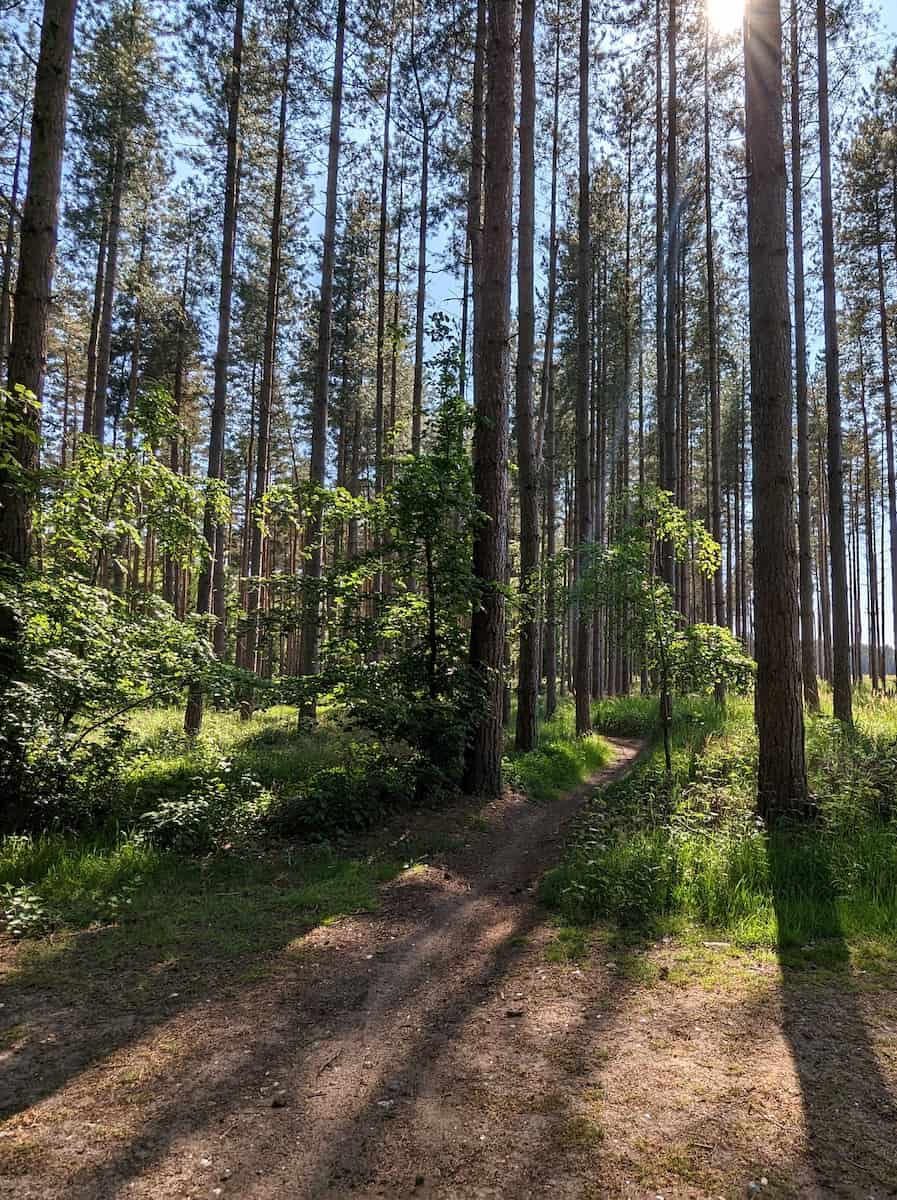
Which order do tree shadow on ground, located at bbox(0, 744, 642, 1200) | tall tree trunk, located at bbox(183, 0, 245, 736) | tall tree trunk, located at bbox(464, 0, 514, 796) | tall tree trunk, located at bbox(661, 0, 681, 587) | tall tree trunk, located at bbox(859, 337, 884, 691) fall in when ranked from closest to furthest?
tree shadow on ground, located at bbox(0, 744, 642, 1200) → tall tree trunk, located at bbox(464, 0, 514, 796) → tall tree trunk, located at bbox(183, 0, 245, 736) → tall tree trunk, located at bbox(661, 0, 681, 587) → tall tree trunk, located at bbox(859, 337, 884, 691)

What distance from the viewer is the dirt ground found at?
6.95ft

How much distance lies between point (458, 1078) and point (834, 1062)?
1.64 metres

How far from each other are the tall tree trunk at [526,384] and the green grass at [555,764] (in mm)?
618

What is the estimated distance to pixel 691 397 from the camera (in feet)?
82.8

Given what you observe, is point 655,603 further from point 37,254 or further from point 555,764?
point 37,254

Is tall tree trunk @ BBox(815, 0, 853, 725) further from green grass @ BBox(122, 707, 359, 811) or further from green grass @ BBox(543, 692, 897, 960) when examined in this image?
green grass @ BBox(122, 707, 359, 811)

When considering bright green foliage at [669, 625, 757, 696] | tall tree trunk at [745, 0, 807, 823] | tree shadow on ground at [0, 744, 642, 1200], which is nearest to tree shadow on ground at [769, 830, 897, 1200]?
tree shadow on ground at [0, 744, 642, 1200]

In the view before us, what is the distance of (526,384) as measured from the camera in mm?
12227

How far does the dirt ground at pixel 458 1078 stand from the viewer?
6.95 feet

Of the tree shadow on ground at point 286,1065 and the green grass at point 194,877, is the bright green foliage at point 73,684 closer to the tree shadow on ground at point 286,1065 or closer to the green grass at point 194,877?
the green grass at point 194,877

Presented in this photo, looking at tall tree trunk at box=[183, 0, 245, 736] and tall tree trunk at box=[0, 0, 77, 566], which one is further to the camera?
tall tree trunk at box=[183, 0, 245, 736]

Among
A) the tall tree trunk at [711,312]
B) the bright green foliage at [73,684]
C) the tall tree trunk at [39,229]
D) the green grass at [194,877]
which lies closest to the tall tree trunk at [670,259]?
the tall tree trunk at [711,312]

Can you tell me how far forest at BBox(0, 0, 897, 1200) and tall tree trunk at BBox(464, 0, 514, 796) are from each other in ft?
0.21

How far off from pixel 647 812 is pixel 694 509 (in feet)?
92.3
